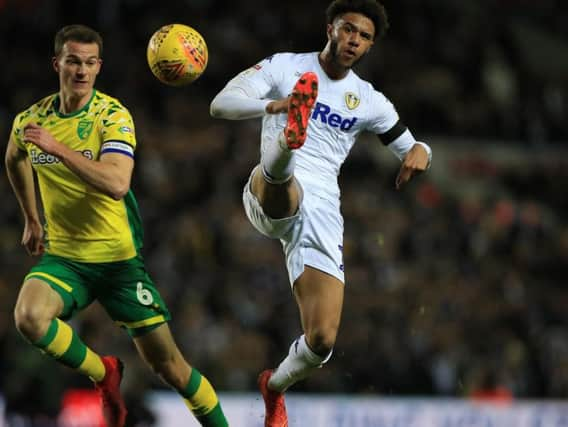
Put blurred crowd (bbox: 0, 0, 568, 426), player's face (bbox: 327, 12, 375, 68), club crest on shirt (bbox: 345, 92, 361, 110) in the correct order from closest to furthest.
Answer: player's face (bbox: 327, 12, 375, 68) → club crest on shirt (bbox: 345, 92, 361, 110) → blurred crowd (bbox: 0, 0, 568, 426)

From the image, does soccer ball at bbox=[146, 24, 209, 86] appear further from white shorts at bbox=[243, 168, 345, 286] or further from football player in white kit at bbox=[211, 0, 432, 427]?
white shorts at bbox=[243, 168, 345, 286]

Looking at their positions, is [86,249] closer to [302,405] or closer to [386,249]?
[302,405]

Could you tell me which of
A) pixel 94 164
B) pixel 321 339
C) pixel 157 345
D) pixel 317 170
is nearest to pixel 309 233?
pixel 317 170

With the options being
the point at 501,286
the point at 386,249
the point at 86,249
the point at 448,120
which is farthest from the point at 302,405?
the point at 448,120

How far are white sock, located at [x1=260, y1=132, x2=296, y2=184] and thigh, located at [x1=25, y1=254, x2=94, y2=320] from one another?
1176 mm

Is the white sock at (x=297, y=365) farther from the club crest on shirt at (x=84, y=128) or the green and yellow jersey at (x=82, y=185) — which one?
the club crest on shirt at (x=84, y=128)

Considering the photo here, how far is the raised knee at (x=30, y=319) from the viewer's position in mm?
6000

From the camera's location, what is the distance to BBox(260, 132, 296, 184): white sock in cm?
616

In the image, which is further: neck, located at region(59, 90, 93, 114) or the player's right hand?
the player's right hand

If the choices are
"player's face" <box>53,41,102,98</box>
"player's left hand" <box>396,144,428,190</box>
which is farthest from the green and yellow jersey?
"player's left hand" <box>396,144,428,190</box>

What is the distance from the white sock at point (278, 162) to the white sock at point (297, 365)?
1042mm

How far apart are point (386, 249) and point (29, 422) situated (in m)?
5.49

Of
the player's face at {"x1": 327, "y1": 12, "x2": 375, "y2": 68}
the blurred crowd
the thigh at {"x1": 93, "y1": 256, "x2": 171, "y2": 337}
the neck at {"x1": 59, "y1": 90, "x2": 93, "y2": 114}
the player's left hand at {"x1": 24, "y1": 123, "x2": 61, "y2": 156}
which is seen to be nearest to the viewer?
the player's left hand at {"x1": 24, "y1": 123, "x2": 61, "y2": 156}

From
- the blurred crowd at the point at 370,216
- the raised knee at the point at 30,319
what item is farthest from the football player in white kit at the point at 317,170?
the blurred crowd at the point at 370,216
